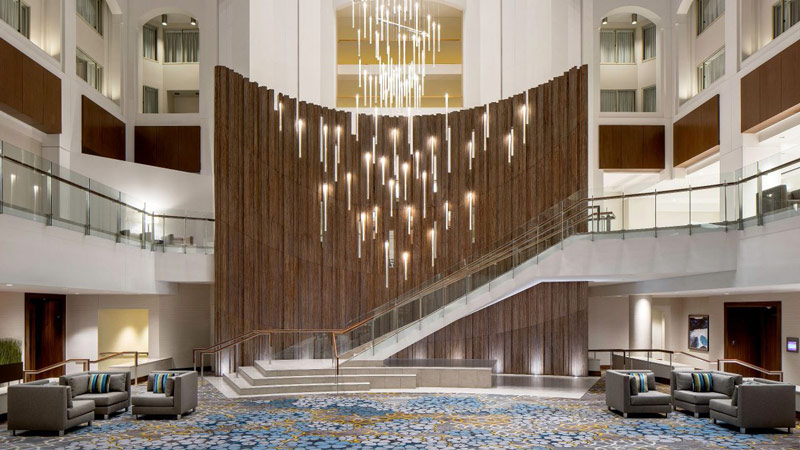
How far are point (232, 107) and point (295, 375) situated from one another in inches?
302

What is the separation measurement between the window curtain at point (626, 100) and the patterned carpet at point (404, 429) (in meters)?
12.4

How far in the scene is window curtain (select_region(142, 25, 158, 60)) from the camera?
22.9m

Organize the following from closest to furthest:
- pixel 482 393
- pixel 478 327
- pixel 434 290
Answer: pixel 482 393
pixel 434 290
pixel 478 327

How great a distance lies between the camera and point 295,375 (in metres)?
15.6

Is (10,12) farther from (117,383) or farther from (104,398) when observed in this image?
(104,398)

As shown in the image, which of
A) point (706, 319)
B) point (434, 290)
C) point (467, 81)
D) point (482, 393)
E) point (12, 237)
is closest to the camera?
point (12, 237)

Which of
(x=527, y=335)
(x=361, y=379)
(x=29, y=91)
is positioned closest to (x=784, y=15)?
(x=527, y=335)

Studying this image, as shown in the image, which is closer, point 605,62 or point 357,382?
point 357,382

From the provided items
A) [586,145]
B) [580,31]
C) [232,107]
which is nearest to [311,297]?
[232,107]

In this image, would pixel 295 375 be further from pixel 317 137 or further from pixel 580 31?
pixel 580 31

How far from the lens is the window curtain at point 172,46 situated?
2312 cm

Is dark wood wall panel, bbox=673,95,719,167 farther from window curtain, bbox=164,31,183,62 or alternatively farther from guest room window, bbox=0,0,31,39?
guest room window, bbox=0,0,31,39

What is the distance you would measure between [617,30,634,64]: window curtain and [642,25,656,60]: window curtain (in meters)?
0.45

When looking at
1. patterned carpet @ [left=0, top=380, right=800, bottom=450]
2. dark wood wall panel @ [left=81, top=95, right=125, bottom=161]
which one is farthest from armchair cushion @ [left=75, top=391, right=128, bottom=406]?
dark wood wall panel @ [left=81, top=95, right=125, bottom=161]
